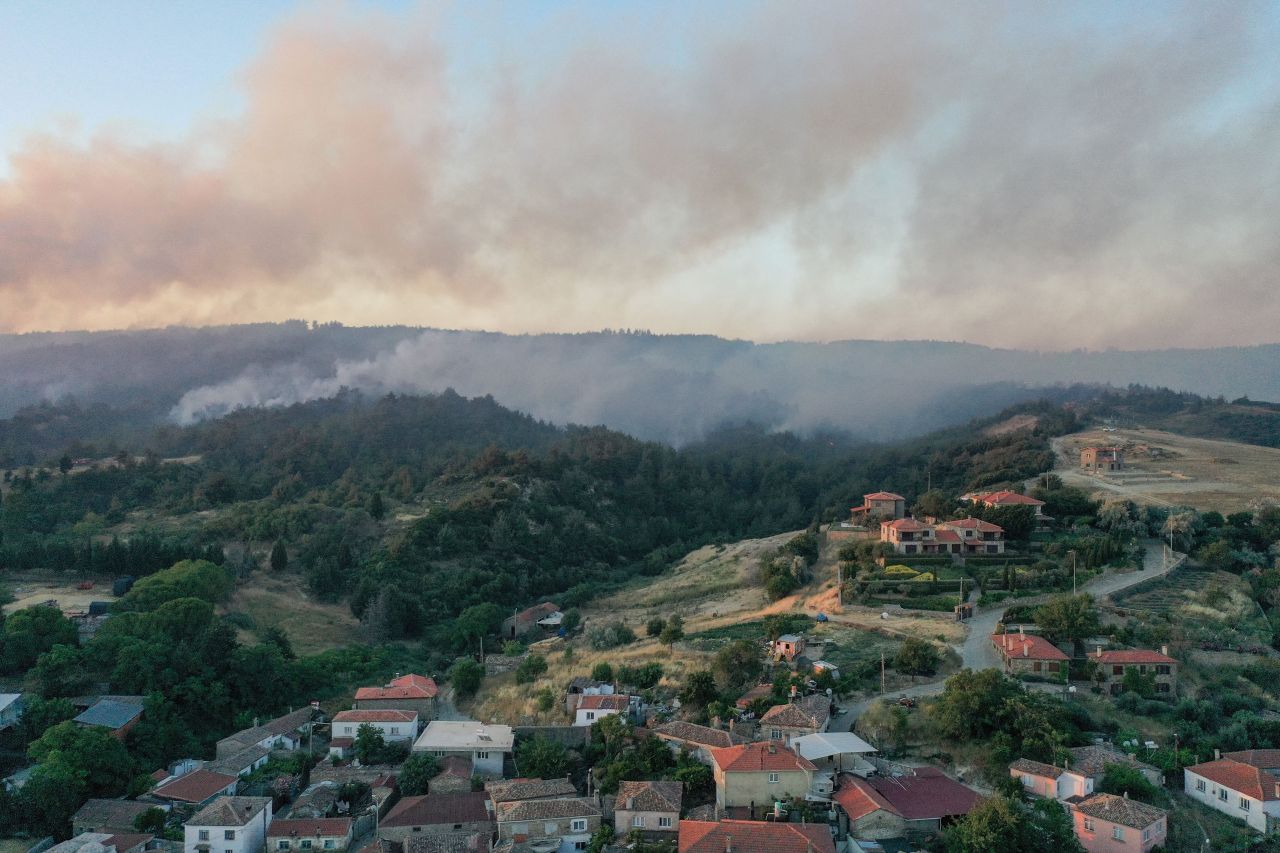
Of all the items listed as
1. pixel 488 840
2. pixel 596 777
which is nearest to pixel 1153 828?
pixel 596 777

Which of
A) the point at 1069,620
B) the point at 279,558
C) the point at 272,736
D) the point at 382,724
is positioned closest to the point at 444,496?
the point at 279,558

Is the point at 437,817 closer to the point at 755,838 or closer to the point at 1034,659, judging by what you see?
the point at 755,838

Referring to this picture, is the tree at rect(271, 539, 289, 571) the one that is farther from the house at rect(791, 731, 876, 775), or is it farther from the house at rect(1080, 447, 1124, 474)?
the house at rect(1080, 447, 1124, 474)

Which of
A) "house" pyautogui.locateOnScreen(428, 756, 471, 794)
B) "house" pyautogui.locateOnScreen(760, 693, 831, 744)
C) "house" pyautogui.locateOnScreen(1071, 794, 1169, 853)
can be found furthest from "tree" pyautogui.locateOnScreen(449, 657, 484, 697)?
"house" pyautogui.locateOnScreen(1071, 794, 1169, 853)

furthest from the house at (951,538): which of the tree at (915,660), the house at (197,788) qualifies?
the house at (197,788)

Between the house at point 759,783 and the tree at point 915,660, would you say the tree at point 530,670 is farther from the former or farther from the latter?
the house at point 759,783

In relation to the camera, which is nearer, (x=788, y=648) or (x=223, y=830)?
(x=223, y=830)

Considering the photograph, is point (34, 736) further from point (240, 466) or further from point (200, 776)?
point (240, 466)
